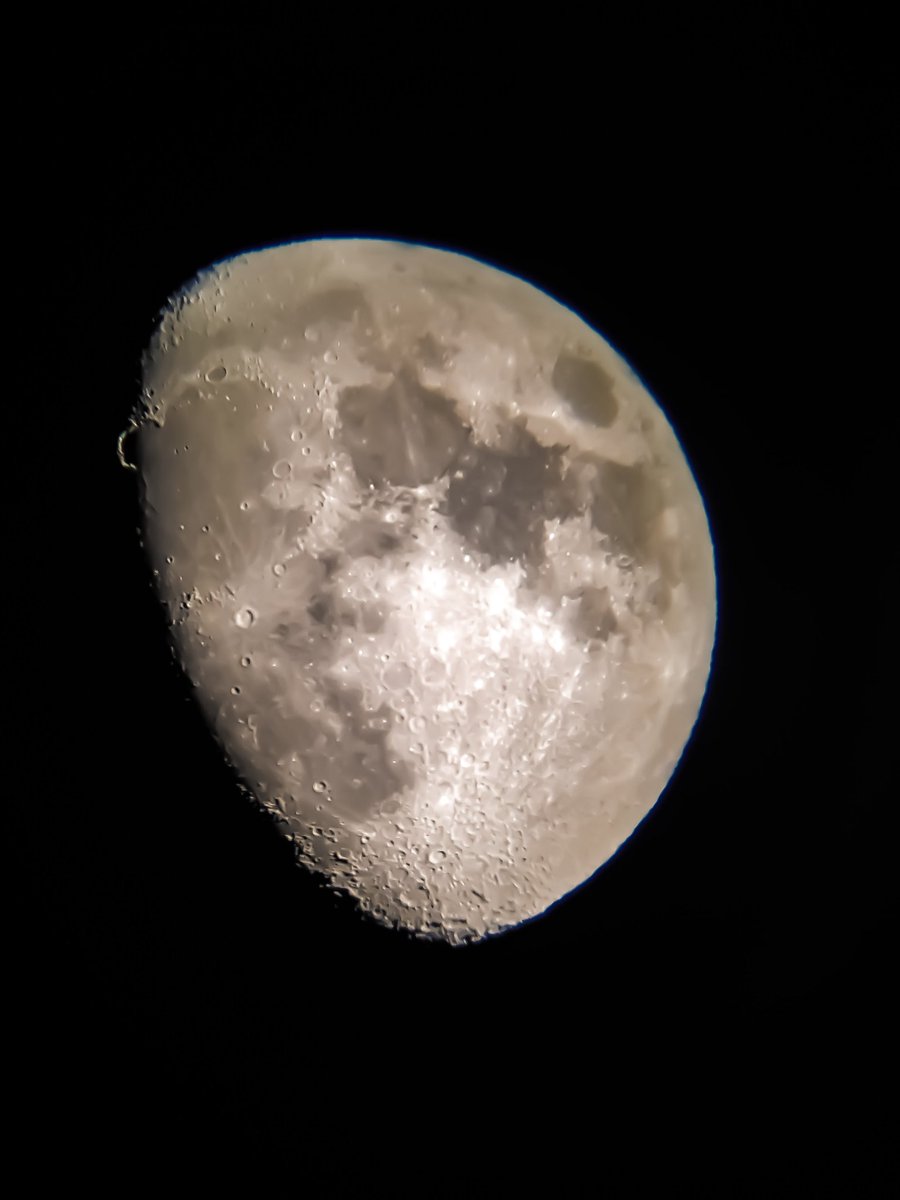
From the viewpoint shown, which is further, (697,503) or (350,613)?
(697,503)

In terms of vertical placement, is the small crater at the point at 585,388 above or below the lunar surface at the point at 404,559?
above

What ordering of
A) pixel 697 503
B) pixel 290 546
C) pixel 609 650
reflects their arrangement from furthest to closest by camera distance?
pixel 697 503 < pixel 609 650 < pixel 290 546

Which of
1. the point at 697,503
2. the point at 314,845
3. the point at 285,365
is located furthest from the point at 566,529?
the point at 314,845

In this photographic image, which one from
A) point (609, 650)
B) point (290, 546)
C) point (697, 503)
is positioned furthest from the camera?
point (697, 503)

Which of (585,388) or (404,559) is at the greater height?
(585,388)

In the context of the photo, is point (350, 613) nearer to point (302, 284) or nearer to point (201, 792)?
point (201, 792)

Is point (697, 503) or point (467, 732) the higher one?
point (697, 503)

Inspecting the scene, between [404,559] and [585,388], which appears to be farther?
[585,388]

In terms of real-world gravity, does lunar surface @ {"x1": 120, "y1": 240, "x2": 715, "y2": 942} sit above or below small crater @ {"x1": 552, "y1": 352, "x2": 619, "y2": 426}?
below
